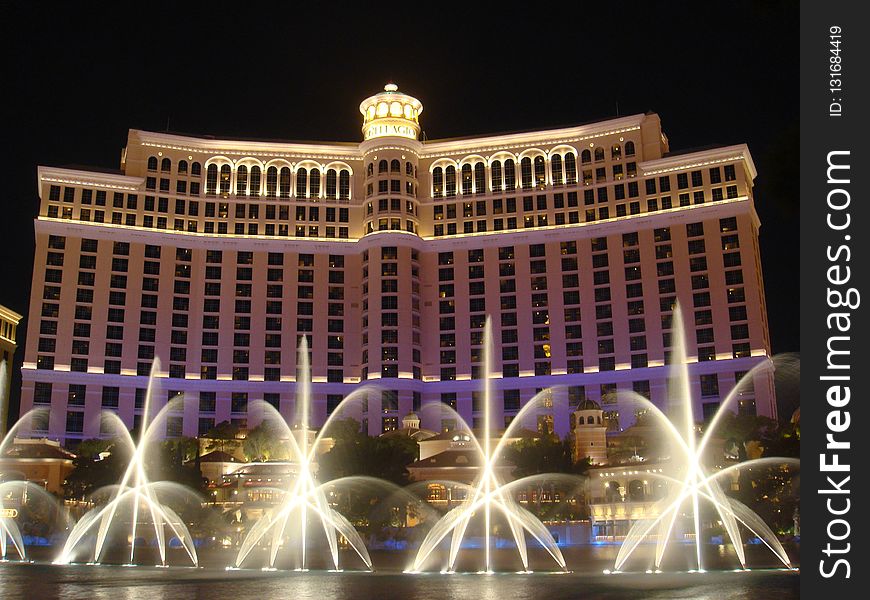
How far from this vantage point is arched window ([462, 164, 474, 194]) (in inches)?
4916

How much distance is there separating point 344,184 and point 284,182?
28.2ft

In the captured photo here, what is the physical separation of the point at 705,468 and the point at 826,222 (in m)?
62.3

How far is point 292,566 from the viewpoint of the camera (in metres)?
47.1

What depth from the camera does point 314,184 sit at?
127 meters

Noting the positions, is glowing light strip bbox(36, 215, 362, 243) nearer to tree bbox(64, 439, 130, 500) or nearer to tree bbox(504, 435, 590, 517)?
tree bbox(64, 439, 130, 500)

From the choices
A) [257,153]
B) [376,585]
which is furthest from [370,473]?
[257,153]

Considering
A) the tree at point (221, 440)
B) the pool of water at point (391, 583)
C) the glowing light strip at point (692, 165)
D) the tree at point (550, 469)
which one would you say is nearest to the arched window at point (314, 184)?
the tree at point (221, 440)

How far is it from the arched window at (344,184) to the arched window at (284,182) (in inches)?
289

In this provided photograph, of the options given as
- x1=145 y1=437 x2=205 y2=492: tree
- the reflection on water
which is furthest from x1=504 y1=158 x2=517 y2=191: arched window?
the reflection on water

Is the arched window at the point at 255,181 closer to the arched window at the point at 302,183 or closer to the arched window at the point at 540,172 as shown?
the arched window at the point at 302,183

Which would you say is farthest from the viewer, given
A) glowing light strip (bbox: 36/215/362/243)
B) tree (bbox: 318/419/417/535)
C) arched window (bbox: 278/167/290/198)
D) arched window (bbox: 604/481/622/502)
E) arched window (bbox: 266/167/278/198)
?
arched window (bbox: 278/167/290/198)

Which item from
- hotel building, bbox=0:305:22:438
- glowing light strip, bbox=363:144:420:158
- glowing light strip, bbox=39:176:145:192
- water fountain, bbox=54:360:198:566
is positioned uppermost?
glowing light strip, bbox=363:144:420:158

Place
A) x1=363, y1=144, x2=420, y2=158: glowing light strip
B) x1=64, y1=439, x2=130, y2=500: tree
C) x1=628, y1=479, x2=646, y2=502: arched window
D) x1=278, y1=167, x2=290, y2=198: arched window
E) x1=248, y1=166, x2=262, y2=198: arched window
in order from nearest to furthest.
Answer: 1. x1=628, y1=479, x2=646, y2=502: arched window
2. x1=64, y1=439, x2=130, y2=500: tree
3. x1=363, y1=144, x2=420, y2=158: glowing light strip
4. x1=248, y1=166, x2=262, y2=198: arched window
5. x1=278, y1=167, x2=290, y2=198: arched window

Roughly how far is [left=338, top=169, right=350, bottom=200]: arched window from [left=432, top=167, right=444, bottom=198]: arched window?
12.5m
